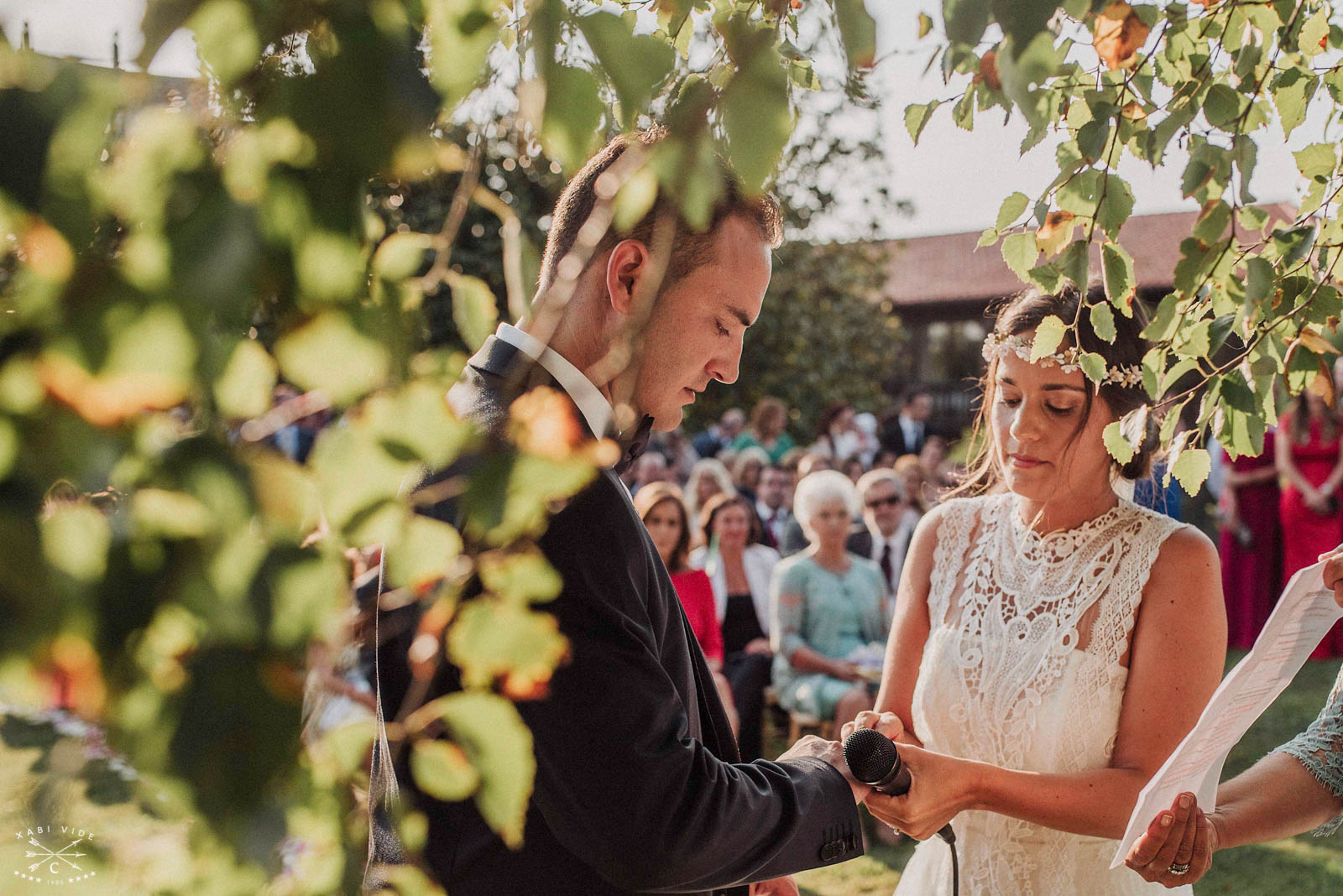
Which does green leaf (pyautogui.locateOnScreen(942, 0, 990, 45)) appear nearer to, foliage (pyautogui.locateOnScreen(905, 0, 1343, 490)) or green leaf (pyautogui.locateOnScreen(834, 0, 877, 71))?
green leaf (pyautogui.locateOnScreen(834, 0, 877, 71))

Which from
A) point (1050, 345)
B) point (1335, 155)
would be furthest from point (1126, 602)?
point (1335, 155)

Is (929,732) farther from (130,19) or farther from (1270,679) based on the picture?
(130,19)

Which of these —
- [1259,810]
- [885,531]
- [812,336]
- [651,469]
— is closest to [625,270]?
[1259,810]

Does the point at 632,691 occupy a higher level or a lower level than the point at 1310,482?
higher

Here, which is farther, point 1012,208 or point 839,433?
point 839,433

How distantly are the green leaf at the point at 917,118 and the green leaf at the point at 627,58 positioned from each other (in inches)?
42.6

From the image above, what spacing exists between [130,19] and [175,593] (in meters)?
0.25

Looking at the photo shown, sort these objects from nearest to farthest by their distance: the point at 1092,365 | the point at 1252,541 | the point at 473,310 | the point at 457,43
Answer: the point at 457,43 < the point at 473,310 < the point at 1092,365 < the point at 1252,541

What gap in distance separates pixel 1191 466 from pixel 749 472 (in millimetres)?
7419

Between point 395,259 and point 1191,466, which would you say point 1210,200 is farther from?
point 395,259

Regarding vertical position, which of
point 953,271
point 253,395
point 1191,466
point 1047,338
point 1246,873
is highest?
point 953,271

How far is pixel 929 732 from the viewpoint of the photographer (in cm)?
251

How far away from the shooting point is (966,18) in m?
0.81

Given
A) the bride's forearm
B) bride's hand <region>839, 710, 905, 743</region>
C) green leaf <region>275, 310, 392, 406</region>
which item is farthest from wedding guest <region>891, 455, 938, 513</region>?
green leaf <region>275, 310, 392, 406</region>
